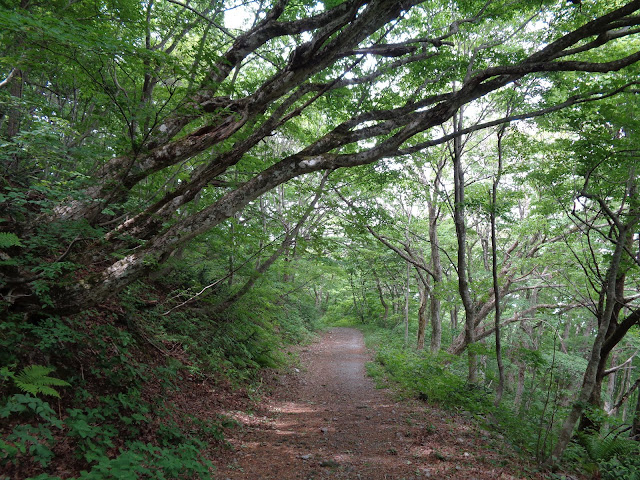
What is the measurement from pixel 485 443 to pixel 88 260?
6467 mm

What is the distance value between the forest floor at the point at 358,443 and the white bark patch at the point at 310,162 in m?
3.93

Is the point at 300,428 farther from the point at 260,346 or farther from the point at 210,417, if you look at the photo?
the point at 260,346

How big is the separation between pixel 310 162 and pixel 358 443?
4480 mm

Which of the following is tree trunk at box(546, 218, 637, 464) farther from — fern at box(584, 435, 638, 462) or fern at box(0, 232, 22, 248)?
fern at box(0, 232, 22, 248)

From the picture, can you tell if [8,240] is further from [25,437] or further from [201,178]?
[201,178]

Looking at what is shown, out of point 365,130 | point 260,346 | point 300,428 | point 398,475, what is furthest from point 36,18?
point 260,346

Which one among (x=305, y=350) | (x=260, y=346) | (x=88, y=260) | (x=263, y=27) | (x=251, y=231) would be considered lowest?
(x=305, y=350)

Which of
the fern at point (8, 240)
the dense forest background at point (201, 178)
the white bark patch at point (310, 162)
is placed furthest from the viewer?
the white bark patch at point (310, 162)

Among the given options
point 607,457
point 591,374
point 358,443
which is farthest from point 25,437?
point 607,457

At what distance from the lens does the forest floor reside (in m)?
4.36

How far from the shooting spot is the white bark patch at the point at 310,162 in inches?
177

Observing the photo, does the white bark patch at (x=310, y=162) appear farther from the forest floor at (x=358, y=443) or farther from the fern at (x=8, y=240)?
the forest floor at (x=358, y=443)

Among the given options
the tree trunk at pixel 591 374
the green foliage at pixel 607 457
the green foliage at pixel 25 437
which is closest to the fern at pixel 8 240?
the green foliage at pixel 25 437

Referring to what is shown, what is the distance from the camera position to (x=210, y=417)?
5.45m
